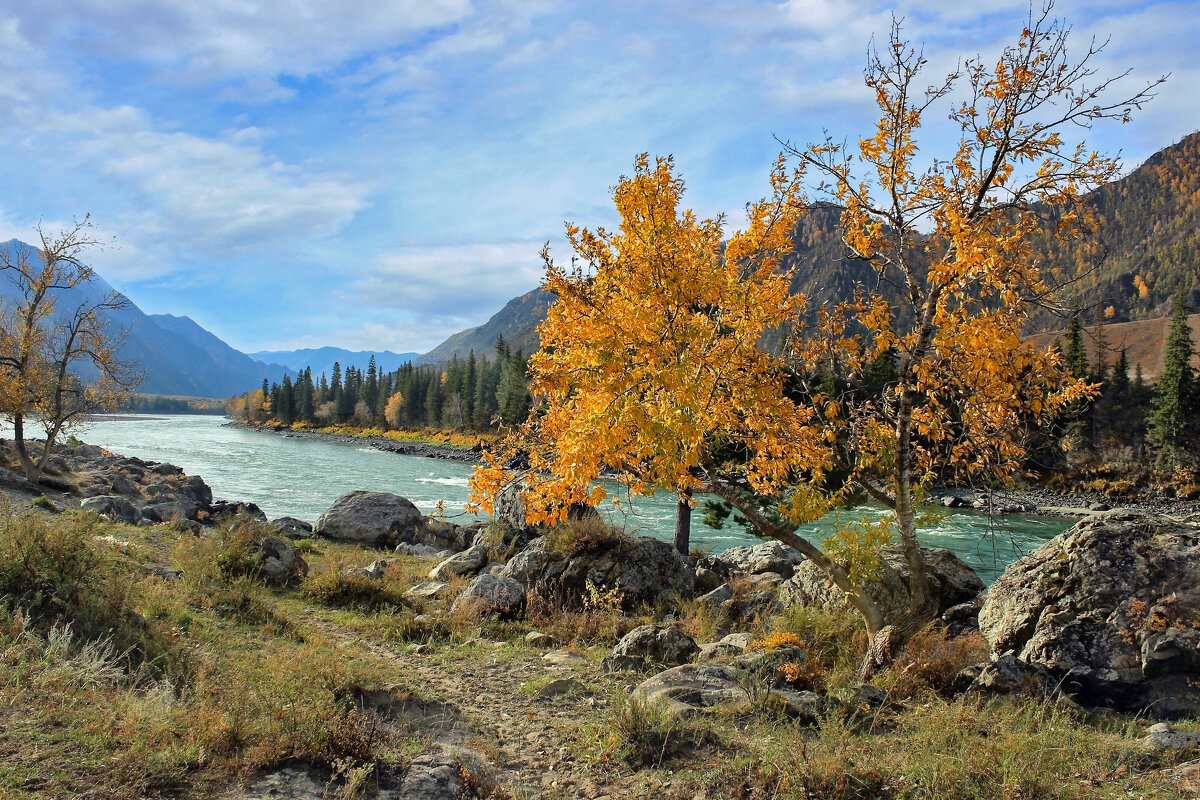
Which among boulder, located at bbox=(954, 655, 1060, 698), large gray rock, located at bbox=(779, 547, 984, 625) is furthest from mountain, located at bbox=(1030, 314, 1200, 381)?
boulder, located at bbox=(954, 655, 1060, 698)

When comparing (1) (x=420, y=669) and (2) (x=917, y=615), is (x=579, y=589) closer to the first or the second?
(1) (x=420, y=669)

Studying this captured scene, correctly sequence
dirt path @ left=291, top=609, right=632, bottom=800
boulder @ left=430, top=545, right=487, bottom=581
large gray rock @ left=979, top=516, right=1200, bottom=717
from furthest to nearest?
boulder @ left=430, top=545, right=487, bottom=581, large gray rock @ left=979, top=516, right=1200, bottom=717, dirt path @ left=291, top=609, right=632, bottom=800

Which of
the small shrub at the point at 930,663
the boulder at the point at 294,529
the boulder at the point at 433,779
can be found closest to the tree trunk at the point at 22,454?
the boulder at the point at 294,529

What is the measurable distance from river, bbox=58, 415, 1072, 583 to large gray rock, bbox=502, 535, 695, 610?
2.12ft

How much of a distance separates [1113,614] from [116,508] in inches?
857

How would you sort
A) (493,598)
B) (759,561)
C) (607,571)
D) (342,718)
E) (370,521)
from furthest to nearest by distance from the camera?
(370,521), (759,561), (607,571), (493,598), (342,718)

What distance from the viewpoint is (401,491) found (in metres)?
37.1

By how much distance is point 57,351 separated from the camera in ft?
75.8

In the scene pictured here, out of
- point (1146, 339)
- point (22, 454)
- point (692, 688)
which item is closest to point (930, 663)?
point (692, 688)

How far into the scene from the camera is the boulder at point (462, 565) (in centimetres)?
1359

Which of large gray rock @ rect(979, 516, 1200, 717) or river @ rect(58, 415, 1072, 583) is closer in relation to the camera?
large gray rock @ rect(979, 516, 1200, 717)

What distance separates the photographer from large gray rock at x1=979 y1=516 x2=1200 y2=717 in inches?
270

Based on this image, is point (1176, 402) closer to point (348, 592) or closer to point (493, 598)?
point (493, 598)

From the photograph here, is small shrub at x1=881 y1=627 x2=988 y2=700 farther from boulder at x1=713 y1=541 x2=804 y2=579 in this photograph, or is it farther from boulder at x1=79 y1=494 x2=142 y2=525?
boulder at x1=79 y1=494 x2=142 y2=525
